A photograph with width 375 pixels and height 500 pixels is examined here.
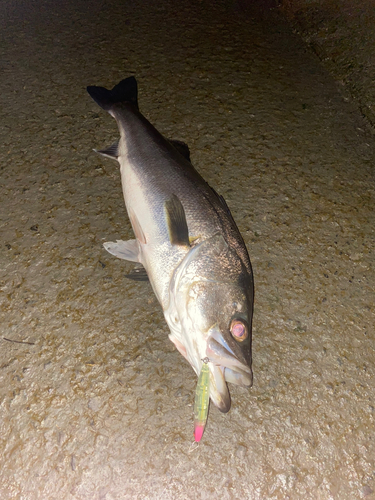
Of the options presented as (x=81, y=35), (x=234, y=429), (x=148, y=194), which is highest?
(x=81, y=35)

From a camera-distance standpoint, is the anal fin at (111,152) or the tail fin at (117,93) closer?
the anal fin at (111,152)

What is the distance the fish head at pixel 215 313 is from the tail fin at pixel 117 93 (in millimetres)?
1567

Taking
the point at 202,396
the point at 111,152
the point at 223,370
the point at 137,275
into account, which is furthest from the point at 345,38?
the point at 202,396

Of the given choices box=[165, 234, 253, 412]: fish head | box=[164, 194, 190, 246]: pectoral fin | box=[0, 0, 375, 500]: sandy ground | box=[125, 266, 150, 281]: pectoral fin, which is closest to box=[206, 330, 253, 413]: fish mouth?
box=[165, 234, 253, 412]: fish head

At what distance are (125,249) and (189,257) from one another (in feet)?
1.70

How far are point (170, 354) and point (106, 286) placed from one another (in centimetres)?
60

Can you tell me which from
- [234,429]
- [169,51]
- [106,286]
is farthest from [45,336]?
[169,51]

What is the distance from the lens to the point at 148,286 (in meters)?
2.39

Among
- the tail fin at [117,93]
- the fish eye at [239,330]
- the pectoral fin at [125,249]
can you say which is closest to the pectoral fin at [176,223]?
the pectoral fin at [125,249]

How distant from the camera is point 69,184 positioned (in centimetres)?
278

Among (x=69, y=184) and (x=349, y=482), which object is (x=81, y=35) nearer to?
(x=69, y=184)

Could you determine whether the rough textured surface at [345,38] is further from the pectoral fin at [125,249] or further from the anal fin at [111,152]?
the pectoral fin at [125,249]

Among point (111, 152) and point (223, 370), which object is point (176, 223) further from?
point (111, 152)

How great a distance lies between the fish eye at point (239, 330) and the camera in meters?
1.83
